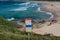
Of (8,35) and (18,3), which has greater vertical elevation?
(8,35)

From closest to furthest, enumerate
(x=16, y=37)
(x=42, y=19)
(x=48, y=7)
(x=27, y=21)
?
1. (x=27, y=21)
2. (x=16, y=37)
3. (x=42, y=19)
4. (x=48, y=7)

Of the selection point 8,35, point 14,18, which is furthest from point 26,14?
point 8,35

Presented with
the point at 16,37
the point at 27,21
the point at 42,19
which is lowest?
the point at 42,19

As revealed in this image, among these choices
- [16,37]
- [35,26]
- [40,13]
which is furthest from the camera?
[40,13]

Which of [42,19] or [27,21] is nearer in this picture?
[27,21]

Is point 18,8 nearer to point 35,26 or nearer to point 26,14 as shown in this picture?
point 26,14

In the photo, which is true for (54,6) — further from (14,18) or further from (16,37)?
(16,37)
